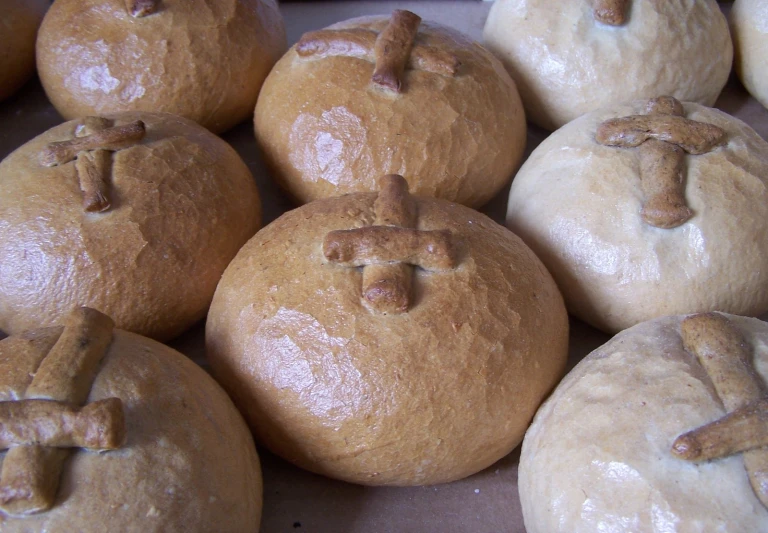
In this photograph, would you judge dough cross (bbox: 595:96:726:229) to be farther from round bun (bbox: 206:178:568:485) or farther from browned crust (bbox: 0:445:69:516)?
browned crust (bbox: 0:445:69:516)

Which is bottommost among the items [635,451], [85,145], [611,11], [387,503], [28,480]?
[387,503]

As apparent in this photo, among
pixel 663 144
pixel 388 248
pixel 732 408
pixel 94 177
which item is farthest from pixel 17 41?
pixel 732 408

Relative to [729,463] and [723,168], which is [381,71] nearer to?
[723,168]

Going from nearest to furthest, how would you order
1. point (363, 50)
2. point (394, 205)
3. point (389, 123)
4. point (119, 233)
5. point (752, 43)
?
point (394, 205) < point (119, 233) < point (389, 123) < point (363, 50) < point (752, 43)

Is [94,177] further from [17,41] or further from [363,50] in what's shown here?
[17,41]

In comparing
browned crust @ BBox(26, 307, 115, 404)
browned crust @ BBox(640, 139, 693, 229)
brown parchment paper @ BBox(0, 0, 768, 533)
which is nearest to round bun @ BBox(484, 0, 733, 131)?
browned crust @ BBox(640, 139, 693, 229)

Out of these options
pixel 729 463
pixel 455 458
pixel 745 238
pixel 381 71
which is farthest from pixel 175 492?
pixel 745 238

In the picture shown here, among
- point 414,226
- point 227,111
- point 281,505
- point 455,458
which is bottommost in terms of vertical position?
point 281,505
